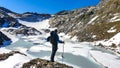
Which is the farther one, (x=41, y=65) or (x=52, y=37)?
(x=52, y=37)

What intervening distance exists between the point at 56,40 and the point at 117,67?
17797mm

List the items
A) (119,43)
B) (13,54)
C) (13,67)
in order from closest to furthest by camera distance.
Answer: (13,67) → (13,54) → (119,43)

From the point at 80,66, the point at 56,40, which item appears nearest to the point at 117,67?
the point at 80,66

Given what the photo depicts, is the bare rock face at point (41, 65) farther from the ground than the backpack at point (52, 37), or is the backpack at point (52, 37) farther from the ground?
the backpack at point (52, 37)

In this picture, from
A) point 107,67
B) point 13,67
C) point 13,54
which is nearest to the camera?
point 13,67

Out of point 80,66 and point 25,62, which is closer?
point 25,62

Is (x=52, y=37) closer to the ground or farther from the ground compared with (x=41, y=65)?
farther from the ground

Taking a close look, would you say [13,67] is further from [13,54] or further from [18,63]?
[13,54]

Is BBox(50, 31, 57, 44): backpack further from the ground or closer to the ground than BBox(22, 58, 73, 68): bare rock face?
further from the ground

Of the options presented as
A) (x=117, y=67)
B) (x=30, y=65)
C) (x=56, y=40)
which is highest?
(x=56, y=40)

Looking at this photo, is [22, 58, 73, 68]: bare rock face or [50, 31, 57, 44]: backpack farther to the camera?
[50, 31, 57, 44]: backpack

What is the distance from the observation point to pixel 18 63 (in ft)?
73.3

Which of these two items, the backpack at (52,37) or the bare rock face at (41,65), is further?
the backpack at (52,37)

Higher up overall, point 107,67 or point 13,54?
point 13,54
